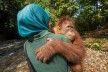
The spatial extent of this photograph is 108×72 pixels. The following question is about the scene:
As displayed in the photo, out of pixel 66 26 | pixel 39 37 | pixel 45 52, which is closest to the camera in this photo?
pixel 45 52

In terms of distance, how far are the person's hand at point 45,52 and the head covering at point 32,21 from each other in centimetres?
15

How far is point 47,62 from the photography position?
230 cm

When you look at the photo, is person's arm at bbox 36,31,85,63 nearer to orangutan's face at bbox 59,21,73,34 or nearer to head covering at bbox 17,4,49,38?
head covering at bbox 17,4,49,38

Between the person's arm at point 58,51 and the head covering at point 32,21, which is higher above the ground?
the head covering at point 32,21

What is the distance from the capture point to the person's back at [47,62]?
2303mm

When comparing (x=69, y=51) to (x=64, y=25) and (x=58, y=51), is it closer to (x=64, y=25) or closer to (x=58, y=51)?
(x=58, y=51)

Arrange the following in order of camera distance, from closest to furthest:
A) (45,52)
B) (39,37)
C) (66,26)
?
(45,52), (39,37), (66,26)

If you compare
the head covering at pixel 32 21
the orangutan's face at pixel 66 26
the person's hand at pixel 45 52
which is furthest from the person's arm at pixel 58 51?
the orangutan's face at pixel 66 26

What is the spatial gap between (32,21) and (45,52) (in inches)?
10.7

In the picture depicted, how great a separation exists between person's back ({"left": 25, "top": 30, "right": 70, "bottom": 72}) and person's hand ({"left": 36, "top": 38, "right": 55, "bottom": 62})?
5 cm

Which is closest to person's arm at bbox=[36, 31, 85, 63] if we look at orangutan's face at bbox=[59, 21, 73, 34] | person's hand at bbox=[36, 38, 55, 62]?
person's hand at bbox=[36, 38, 55, 62]

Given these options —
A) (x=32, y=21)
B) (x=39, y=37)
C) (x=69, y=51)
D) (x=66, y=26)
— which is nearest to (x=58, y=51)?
(x=69, y=51)

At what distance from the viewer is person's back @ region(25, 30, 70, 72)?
2.30m

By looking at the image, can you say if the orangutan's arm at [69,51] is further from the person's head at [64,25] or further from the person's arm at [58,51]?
the person's head at [64,25]
